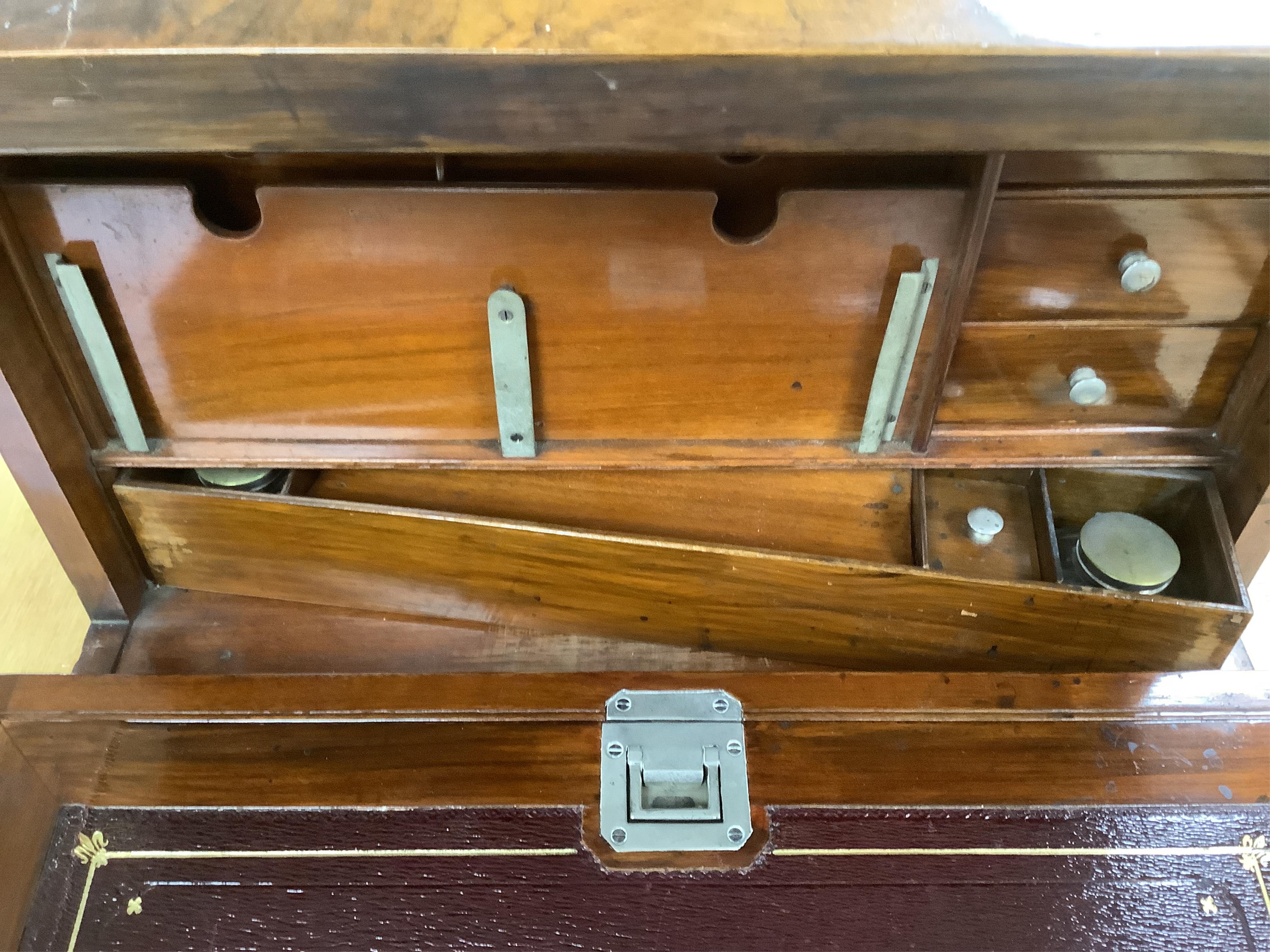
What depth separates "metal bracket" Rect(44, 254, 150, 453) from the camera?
0.87 meters

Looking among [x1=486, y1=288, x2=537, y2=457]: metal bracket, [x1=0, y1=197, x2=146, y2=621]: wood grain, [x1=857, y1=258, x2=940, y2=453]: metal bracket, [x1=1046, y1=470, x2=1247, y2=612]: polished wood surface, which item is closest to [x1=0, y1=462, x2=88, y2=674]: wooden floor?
[x1=0, y1=197, x2=146, y2=621]: wood grain

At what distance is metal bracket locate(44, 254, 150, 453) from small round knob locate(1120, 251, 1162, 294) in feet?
3.07

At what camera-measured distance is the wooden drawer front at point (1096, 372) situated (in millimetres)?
952

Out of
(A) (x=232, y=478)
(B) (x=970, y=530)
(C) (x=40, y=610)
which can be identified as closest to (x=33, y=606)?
(C) (x=40, y=610)

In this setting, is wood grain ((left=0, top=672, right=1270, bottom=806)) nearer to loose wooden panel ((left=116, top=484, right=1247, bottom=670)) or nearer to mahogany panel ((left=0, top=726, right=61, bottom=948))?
mahogany panel ((left=0, top=726, right=61, bottom=948))

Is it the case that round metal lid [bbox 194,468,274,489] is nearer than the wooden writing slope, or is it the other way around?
the wooden writing slope

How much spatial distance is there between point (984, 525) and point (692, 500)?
13.0 inches

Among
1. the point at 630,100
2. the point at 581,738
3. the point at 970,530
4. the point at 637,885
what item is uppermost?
the point at 970,530

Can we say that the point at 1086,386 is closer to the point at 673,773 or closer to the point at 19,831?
the point at 673,773

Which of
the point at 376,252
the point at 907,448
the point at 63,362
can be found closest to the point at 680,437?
the point at 907,448

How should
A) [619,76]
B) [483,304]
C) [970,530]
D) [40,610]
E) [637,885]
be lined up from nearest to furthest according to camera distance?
[619,76]
[637,885]
[483,304]
[970,530]
[40,610]

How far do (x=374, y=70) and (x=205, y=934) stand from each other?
0.65 m

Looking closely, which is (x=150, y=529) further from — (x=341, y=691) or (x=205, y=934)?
(x=205, y=934)

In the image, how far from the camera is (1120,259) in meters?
0.88
